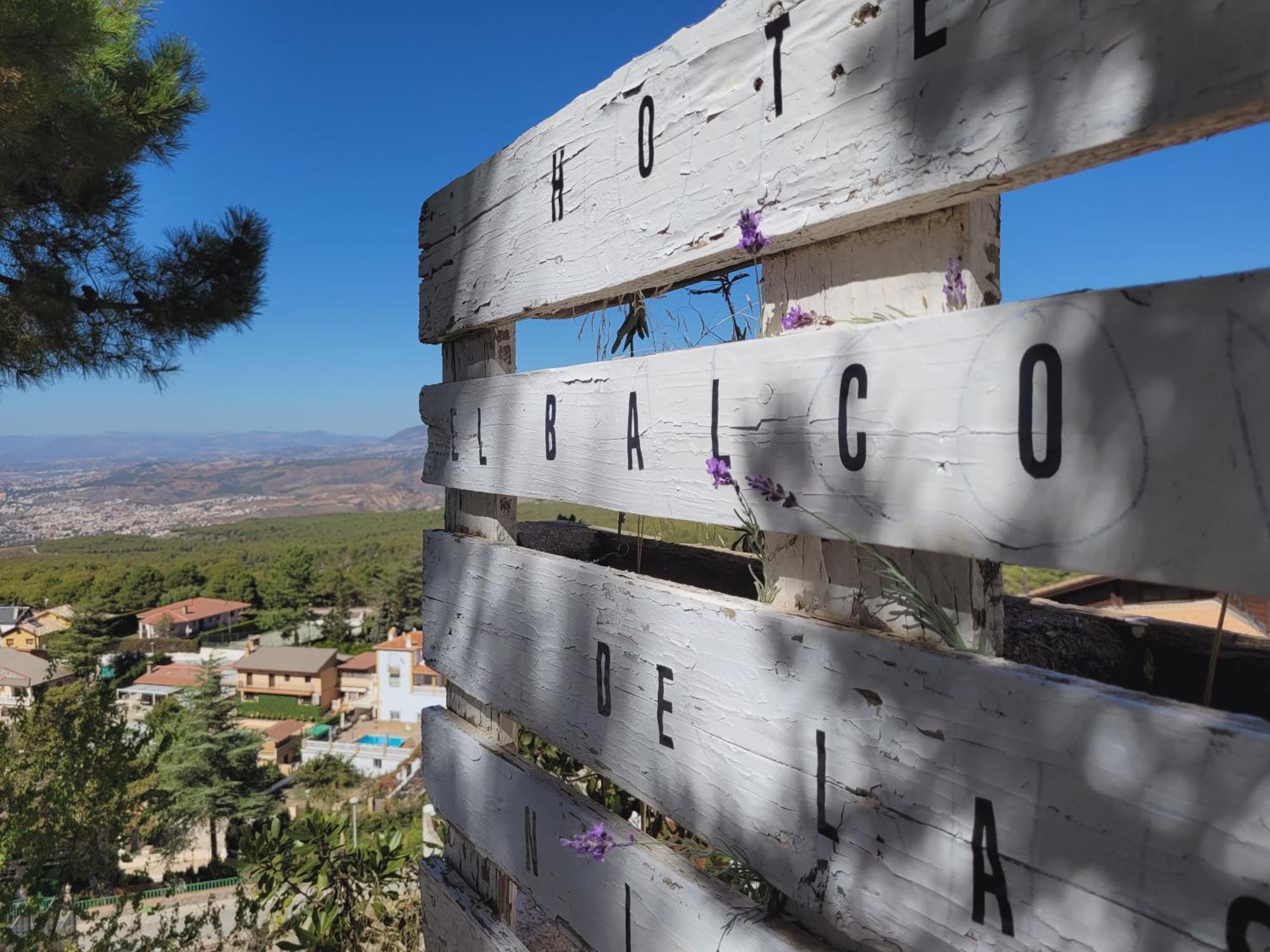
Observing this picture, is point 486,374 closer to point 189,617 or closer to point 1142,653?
point 1142,653

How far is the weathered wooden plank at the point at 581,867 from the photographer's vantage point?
949 millimetres

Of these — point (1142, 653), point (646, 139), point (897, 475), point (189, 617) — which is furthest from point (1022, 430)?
point (189, 617)

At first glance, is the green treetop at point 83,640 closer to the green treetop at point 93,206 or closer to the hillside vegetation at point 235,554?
the hillside vegetation at point 235,554

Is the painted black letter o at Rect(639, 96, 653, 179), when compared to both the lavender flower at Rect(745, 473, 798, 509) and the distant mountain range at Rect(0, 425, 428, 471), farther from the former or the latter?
the distant mountain range at Rect(0, 425, 428, 471)

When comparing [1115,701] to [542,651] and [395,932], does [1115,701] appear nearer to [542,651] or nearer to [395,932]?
[542,651]

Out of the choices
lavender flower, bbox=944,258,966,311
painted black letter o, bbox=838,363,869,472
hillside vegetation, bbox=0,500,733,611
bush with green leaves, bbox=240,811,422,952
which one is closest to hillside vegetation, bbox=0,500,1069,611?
hillside vegetation, bbox=0,500,733,611

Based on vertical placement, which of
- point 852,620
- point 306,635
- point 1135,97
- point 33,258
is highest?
point 33,258

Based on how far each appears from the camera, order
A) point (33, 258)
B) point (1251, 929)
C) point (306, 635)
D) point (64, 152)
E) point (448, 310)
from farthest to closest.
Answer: point (306, 635) < point (33, 258) < point (64, 152) < point (448, 310) < point (1251, 929)

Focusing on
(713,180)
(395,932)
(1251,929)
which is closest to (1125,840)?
(1251,929)

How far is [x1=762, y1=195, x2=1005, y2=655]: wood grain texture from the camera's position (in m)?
0.74

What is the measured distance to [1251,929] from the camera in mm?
503

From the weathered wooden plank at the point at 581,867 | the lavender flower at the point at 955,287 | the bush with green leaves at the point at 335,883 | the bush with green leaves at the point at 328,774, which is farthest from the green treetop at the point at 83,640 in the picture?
the lavender flower at the point at 955,287

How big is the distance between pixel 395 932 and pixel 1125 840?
2.79m

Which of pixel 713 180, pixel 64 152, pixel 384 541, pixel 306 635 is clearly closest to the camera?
pixel 713 180
